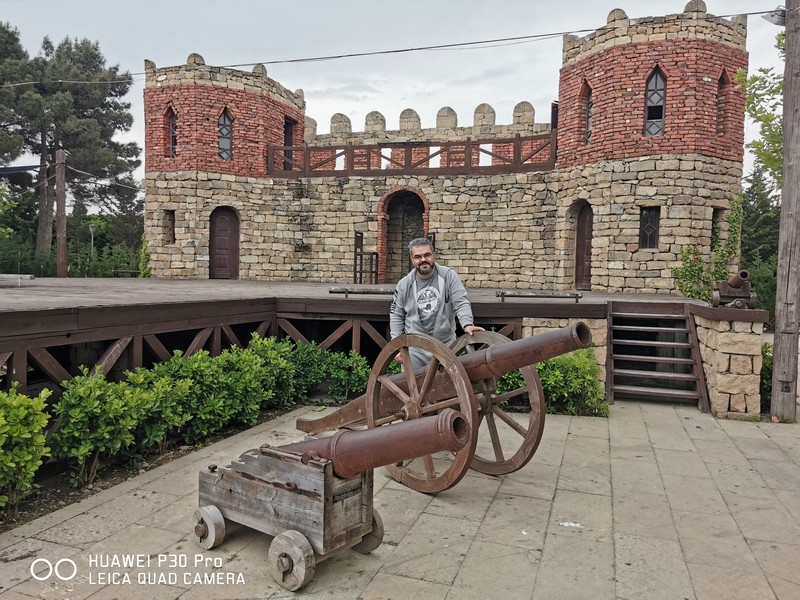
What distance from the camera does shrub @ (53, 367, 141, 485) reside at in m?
4.38

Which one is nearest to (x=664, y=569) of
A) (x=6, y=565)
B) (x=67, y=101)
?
(x=6, y=565)

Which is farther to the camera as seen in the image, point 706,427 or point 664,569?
point 706,427

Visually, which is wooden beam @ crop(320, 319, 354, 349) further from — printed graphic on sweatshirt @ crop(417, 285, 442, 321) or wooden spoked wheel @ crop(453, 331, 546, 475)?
printed graphic on sweatshirt @ crop(417, 285, 442, 321)

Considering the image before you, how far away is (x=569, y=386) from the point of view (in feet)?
23.1

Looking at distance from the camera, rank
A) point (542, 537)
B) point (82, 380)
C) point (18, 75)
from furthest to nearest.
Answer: point (18, 75) < point (82, 380) < point (542, 537)

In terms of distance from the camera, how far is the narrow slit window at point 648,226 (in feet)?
41.8

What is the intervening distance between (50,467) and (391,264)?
13.3m

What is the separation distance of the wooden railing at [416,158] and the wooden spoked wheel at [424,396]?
458 inches

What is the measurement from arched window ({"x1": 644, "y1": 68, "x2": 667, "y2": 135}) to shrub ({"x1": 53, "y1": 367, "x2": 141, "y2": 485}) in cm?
1208

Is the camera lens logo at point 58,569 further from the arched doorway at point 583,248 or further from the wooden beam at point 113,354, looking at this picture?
the arched doorway at point 583,248

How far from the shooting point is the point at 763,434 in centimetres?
633

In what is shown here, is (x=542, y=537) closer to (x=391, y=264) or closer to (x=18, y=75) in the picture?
(x=391, y=264)

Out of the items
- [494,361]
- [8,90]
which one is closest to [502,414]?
[494,361]

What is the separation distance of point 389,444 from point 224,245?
15.1 metres
